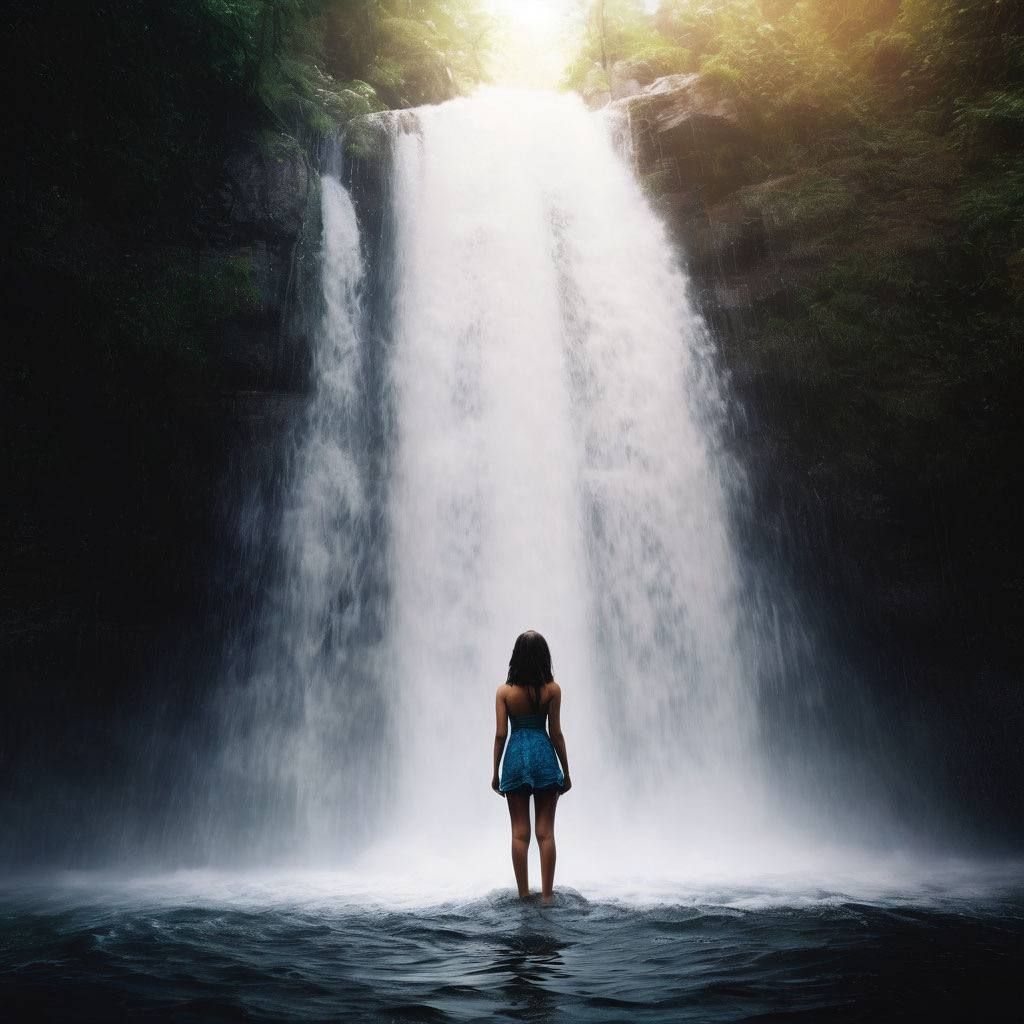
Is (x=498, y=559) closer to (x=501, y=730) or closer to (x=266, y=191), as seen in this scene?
(x=501, y=730)

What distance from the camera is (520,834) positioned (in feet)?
15.7

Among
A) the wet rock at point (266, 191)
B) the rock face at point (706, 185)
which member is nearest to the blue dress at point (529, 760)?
the rock face at point (706, 185)

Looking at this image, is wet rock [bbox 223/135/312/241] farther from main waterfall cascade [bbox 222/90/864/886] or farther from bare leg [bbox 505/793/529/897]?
bare leg [bbox 505/793/529/897]

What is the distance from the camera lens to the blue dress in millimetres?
4652

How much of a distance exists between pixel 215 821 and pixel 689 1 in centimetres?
2232

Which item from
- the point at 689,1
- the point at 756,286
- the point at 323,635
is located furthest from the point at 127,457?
the point at 689,1

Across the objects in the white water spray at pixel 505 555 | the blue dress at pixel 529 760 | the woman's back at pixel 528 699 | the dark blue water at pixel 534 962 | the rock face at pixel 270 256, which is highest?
the rock face at pixel 270 256

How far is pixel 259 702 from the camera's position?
974 centimetres

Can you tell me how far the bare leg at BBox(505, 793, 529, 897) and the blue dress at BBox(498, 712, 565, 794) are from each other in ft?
0.40

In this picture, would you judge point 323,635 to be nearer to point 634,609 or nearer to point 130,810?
point 130,810

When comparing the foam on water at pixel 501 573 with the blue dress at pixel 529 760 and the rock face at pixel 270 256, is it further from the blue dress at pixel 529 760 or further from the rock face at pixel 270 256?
the blue dress at pixel 529 760

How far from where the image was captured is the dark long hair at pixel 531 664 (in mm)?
4746

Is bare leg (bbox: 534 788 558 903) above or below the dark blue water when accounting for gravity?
above

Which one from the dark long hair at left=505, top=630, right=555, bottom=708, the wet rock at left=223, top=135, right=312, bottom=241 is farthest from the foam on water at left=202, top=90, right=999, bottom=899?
the dark long hair at left=505, top=630, right=555, bottom=708
